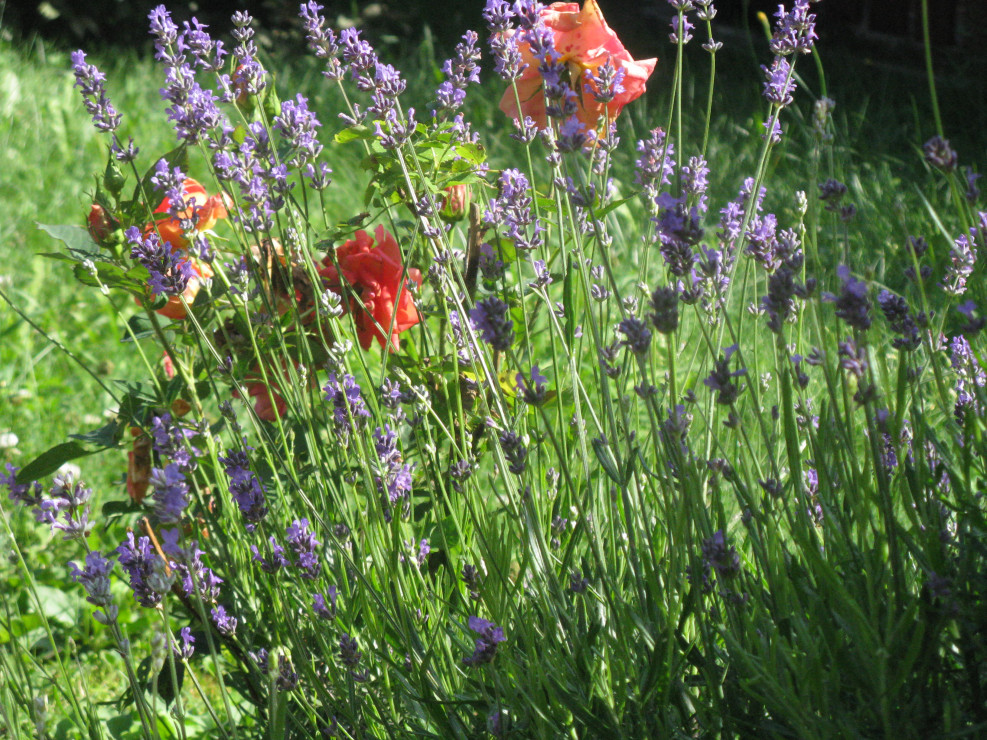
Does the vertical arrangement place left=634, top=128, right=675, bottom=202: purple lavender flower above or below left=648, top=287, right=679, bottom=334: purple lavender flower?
above

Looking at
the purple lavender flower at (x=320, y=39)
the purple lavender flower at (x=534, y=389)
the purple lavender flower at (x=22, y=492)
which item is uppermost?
the purple lavender flower at (x=320, y=39)

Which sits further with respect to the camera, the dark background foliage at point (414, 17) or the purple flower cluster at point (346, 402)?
the dark background foliage at point (414, 17)

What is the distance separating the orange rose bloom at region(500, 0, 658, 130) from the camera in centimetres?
127

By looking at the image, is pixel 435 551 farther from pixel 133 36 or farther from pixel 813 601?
pixel 133 36

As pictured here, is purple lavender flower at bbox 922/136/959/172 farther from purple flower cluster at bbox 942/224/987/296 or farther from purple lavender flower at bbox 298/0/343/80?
purple lavender flower at bbox 298/0/343/80

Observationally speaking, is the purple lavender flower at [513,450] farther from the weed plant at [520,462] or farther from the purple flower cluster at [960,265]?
the purple flower cluster at [960,265]

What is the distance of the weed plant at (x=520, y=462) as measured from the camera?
0.86 m

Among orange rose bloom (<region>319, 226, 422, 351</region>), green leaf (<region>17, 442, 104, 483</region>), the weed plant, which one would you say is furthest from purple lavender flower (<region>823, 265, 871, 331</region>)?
green leaf (<region>17, 442, 104, 483</region>)

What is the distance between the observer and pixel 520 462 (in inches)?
35.7

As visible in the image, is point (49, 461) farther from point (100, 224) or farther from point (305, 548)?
point (305, 548)

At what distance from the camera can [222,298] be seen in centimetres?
133

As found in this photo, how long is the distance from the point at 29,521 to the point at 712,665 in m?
1.81

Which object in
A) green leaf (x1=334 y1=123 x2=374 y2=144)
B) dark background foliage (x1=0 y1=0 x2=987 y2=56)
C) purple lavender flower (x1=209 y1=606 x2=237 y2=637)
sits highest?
dark background foliage (x1=0 y1=0 x2=987 y2=56)

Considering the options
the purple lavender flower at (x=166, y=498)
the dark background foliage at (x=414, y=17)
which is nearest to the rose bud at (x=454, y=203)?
the purple lavender flower at (x=166, y=498)
